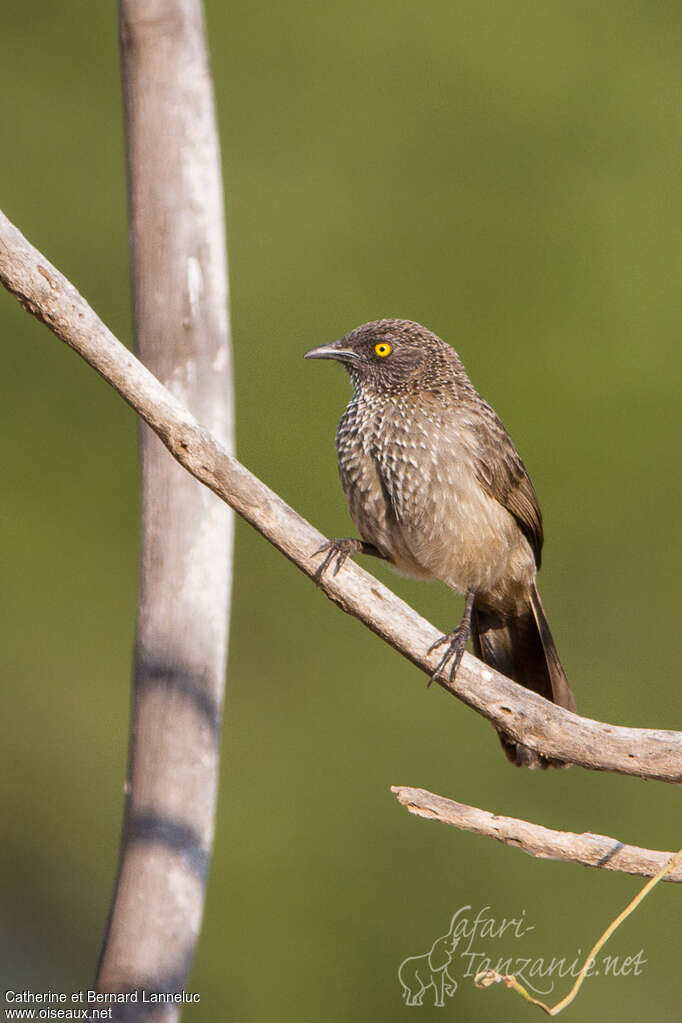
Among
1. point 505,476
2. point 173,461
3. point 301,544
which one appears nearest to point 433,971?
point 505,476

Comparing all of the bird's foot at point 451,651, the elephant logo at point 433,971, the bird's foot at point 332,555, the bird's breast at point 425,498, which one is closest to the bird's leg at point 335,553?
the bird's foot at point 332,555

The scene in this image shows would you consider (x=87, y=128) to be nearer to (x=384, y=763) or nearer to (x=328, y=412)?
(x=328, y=412)

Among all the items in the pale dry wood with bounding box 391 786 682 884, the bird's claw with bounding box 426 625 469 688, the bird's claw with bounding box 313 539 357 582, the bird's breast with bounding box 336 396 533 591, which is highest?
the bird's breast with bounding box 336 396 533 591

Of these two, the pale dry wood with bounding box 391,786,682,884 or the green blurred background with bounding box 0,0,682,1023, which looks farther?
the green blurred background with bounding box 0,0,682,1023

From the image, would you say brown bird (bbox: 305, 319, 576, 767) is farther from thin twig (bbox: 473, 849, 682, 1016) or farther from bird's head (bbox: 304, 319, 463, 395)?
thin twig (bbox: 473, 849, 682, 1016)

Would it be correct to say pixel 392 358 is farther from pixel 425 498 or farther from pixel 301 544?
pixel 301 544

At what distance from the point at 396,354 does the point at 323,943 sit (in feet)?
10.9

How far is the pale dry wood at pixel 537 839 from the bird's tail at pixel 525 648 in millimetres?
966

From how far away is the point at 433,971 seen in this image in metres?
5.19

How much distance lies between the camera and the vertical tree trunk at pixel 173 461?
332 centimetres

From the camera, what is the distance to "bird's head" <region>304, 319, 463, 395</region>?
4.02 metres

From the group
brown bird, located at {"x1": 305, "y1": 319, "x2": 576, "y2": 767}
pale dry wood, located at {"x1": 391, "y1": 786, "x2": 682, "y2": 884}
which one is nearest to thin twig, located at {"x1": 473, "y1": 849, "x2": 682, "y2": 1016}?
pale dry wood, located at {"x1": 391, "y1": 786, "x2": 682, "y2": 884}

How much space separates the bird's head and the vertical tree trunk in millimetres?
707

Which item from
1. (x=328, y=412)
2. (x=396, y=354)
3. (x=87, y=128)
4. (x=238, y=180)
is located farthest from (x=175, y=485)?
(x=87, y=128)
